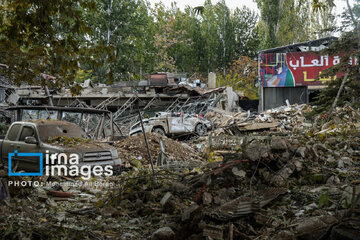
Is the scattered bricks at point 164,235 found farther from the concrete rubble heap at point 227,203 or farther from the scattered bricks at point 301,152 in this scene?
the scattered bricks at point 301,152

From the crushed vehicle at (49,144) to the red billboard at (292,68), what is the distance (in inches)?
981

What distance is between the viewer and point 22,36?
6.86 meters

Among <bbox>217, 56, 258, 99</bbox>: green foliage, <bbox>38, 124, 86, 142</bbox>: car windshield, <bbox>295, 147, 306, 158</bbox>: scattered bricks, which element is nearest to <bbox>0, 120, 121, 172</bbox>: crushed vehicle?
<bbox>38, 124, 86, 142</bbox>: car windshield

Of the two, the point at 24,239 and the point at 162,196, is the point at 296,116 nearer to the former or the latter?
the point at 162,196

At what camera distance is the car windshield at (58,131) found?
10.6 metres

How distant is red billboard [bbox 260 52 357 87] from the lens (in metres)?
31.9

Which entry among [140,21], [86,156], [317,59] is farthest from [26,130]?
[140,21]

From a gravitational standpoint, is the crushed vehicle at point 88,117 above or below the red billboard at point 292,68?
below

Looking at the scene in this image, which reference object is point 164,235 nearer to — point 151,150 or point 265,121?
point 151,150

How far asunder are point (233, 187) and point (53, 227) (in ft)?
9.93

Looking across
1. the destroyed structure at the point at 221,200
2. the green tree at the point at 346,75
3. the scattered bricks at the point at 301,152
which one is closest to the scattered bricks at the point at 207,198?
the destroyed structure at the point at 221,200

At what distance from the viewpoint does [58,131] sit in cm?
1089

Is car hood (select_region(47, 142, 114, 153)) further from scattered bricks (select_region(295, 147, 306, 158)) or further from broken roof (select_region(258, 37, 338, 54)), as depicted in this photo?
broken roof (select_region(258, 37, 338, 54))

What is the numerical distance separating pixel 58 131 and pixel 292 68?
25.9 metres
